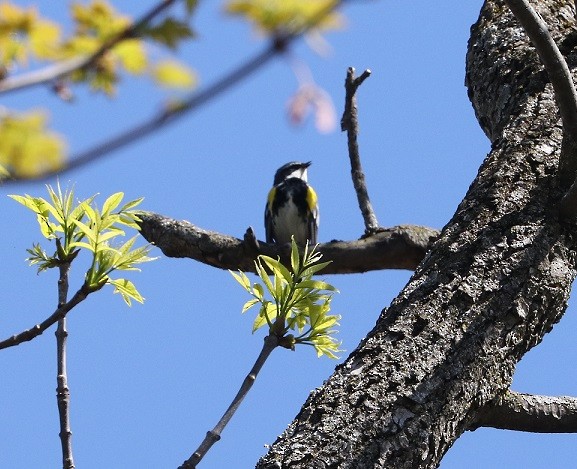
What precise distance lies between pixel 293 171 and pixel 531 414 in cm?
823

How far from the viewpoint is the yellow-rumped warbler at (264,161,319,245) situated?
9.70 m

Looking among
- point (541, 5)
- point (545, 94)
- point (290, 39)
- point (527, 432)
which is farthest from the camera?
point (541, 5)

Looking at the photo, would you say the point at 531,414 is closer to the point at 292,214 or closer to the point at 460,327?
the point at 460,327

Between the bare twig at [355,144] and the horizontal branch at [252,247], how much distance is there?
0.12 metres

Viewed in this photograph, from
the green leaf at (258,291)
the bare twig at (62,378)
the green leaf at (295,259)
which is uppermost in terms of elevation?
the green leaf at (295,259)

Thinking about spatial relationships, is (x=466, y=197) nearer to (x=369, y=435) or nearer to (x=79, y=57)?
(x=369, y=435)

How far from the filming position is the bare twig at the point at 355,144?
184 inches

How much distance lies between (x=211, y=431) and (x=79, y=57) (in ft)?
3.24

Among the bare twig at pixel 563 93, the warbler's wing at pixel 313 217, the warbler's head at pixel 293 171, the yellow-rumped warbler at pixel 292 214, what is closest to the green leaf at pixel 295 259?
the bare twig at pixel 563 93

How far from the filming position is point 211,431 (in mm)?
2211

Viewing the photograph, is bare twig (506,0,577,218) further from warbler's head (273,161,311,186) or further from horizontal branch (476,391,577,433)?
warbler's head (273,161,311,186)

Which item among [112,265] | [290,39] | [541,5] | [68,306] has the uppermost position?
[541,5]

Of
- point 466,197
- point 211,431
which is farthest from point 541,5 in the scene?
point 211,431

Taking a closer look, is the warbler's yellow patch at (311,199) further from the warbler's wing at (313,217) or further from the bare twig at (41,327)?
the bare twig at (41,327)
